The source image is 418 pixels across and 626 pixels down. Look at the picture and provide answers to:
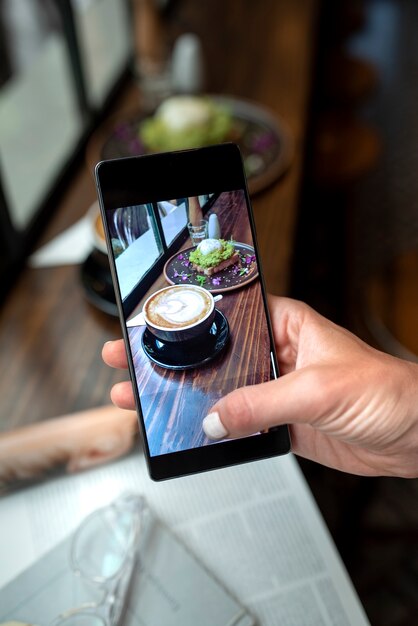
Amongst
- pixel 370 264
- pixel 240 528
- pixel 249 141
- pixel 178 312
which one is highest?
pixel 178 312

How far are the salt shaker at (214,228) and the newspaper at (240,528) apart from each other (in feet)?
1.04

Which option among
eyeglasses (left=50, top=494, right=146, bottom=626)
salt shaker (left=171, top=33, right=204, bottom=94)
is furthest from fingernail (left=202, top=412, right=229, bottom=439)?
salt shaker (left=171, top=33, right=204, bottom=94)

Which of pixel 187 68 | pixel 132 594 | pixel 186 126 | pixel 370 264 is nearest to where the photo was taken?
pixel 132 594

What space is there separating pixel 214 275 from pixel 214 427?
0.12 m

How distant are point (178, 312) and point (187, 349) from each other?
32mm

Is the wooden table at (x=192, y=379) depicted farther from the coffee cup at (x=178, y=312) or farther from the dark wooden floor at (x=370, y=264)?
the dark wooden floor at (x=370, y=264)

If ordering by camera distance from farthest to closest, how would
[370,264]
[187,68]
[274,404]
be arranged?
[370,264] < [187,68] < [274,404]

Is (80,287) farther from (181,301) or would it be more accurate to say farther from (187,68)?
(187,68)

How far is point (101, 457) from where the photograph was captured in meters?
0.66

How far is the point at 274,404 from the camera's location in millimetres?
434

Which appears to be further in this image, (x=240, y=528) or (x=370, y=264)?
(x=370, y=264)

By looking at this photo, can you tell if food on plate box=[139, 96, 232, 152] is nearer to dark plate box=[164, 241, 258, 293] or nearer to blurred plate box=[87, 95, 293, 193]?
blurred plate box=[87, 95, 293, 193]

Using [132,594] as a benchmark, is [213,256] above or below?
above

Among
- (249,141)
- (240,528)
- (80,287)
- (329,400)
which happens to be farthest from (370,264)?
(329,400)
